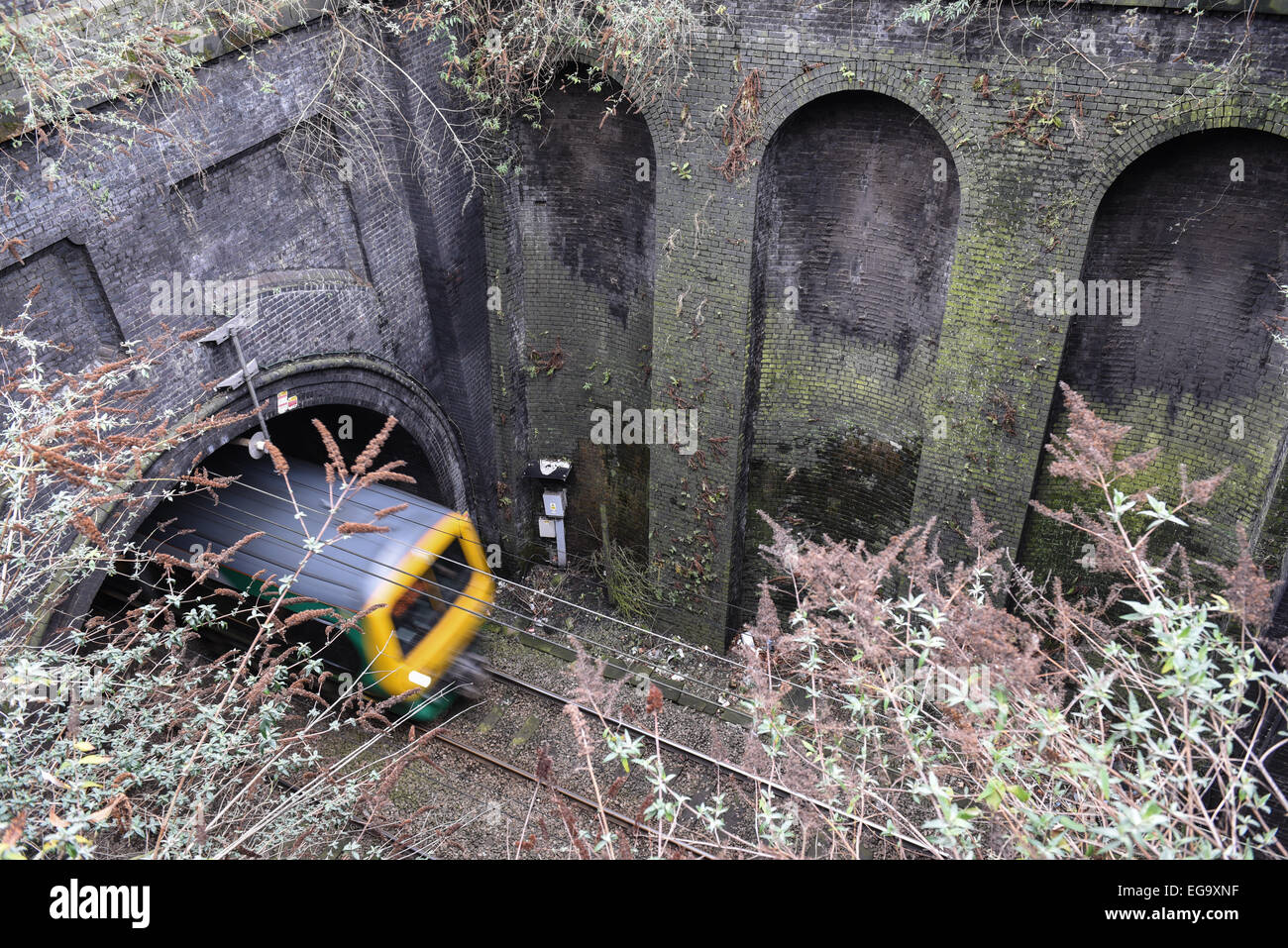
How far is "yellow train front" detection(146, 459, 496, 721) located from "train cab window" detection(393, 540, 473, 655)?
0.01 meters

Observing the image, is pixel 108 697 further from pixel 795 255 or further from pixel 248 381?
pixel 795 255

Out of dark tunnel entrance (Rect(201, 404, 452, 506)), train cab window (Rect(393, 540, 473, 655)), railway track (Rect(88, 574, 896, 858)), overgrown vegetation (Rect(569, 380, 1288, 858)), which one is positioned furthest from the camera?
dark tunnel entrance (Rect(201, 404, 452, 506))

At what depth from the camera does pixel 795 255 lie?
32.0 feet

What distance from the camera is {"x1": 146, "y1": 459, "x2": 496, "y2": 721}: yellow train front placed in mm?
8898

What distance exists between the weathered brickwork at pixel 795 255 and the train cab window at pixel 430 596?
1966 millimetres

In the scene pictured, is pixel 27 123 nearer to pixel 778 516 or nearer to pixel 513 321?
pixel 513 321

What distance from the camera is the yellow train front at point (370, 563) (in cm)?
890

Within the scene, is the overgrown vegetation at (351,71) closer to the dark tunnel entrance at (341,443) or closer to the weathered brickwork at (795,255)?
the weathered brickwork at (795,255)

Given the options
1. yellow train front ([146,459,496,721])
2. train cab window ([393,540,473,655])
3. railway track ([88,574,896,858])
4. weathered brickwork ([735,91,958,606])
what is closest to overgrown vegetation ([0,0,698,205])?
weathered brickwork ([735,91,958,606])

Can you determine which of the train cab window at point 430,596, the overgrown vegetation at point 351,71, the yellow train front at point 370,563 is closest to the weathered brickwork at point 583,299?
the overgrown vegetation at point 351,71

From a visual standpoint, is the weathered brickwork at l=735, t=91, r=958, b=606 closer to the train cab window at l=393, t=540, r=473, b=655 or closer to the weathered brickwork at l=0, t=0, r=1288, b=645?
the weathered brickwork at l=0, t=0, r=1288, b=645

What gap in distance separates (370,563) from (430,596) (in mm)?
659

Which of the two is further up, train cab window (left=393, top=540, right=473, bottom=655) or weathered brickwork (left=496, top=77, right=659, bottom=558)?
weathered brickwork (left=496, top=77, right=659, bottom=558)

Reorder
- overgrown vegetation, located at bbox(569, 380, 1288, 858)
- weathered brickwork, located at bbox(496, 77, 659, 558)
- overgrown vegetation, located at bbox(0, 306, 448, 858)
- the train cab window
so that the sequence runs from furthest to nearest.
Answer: weathered brickwork, located at bbox(496, 77, 659, 558)
the train cab window
overgrown vegetation, located at bbox(0, 306, 448, 858)
overgrown vegetation, located at bbox(569, 380, 1288, 858)
